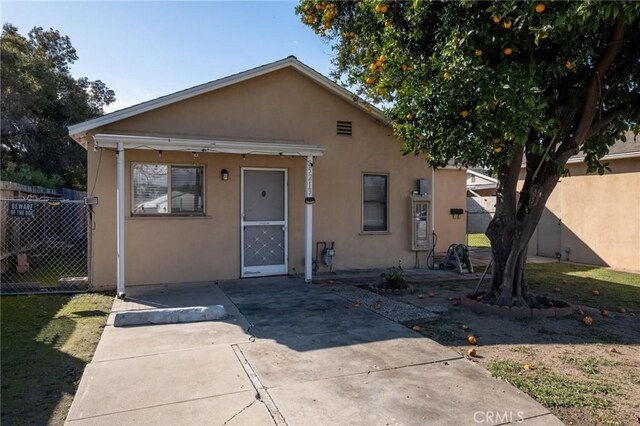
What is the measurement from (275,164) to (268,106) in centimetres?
134

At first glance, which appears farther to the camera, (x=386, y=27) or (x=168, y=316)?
(x=386, y=27)

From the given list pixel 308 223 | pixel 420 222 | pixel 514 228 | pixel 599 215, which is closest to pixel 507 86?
pixel 514 228

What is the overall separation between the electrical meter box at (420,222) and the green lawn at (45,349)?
7111 mm

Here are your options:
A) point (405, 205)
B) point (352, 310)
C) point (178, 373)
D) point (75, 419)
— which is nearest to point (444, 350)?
point (352, 310)

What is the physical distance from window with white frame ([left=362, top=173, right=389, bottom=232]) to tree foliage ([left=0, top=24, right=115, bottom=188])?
15.8 meters

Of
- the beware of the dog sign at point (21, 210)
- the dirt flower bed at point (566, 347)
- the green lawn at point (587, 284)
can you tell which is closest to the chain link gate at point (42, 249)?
the beware of the dog sign at point (21, 210)

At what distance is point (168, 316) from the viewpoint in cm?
569

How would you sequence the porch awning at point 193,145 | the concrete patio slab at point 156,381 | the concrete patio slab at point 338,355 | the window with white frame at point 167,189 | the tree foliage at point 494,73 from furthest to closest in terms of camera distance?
the window with white frame at point 167,189, the porch awning at point 193,145, the tree foliage at point 494,73, the concrete patio slab at point 338,355, the concrete patio slab at point 156,381

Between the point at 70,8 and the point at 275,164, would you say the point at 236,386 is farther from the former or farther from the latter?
the point at 70,8

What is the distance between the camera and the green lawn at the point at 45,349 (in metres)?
3.38

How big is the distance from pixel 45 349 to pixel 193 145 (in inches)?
160

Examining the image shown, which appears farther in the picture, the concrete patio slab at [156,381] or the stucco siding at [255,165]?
the stucco siding at [255,165]

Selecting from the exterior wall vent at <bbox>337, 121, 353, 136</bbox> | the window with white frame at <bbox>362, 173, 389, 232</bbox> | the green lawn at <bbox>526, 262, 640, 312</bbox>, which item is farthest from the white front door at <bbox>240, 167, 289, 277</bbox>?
the green lawn at <bbox>526, 262, 640, 312</bbox>

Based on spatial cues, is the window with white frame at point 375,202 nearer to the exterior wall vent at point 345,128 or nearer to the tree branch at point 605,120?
the exterior wall vent at point 345,128
